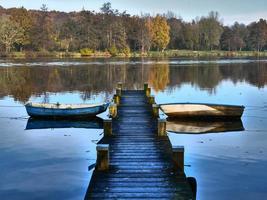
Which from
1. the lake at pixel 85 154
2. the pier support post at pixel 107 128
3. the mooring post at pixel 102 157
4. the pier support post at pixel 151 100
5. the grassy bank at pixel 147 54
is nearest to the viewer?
the mooring post at pixel 102 157

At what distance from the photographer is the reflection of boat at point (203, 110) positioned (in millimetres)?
27094

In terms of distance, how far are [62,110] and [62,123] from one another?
1036mm

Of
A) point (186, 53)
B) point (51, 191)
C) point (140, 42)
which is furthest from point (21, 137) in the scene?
point (186, 53)

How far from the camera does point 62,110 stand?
27.1 m

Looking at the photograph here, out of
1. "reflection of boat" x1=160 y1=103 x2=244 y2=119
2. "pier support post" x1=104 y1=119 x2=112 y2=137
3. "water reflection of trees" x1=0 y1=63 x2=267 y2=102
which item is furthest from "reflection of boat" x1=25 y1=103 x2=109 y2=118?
"water reflection of trees" x1=0 y1=63 x2=267 y2=102

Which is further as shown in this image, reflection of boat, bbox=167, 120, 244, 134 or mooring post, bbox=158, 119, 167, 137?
reflection of boat, bbox=167, 120, 244, 134

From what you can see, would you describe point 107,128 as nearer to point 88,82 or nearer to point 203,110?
point 203,110

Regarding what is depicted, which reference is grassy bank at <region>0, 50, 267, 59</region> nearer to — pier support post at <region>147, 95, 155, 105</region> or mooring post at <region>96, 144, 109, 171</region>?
pier support post at <region>147, 95, 155, 105</region>

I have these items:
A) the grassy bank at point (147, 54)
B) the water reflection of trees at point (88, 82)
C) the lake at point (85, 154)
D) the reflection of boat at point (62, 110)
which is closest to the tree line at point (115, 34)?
the grassy bank at point (147, 54)

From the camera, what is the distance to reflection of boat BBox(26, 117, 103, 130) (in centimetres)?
2562

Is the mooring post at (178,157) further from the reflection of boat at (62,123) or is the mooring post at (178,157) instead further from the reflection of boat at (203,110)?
the reflection of boat at (203,110)

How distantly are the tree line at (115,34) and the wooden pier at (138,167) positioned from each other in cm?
10552

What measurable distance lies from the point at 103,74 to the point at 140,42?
72959 mm

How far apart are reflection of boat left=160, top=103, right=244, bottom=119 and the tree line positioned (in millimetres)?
97139
